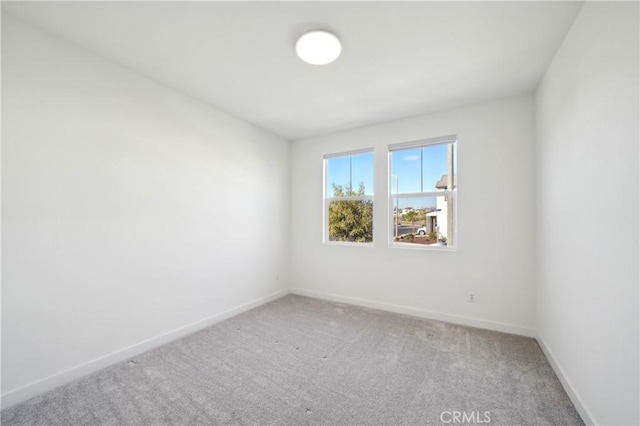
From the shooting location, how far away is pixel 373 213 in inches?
147

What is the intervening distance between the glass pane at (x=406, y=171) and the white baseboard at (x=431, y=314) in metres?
1.58

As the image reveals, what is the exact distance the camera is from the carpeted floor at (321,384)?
1673 millimetres

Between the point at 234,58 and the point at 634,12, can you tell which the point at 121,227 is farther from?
the point at 634,12

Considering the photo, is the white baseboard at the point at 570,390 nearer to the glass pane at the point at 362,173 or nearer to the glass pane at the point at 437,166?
the glass pane at the point at 437,166

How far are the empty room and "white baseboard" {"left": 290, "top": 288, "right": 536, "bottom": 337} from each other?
0.03 meters

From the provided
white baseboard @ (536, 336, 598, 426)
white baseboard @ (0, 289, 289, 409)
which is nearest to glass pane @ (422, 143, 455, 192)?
white baseboard @ (536, 336, 598, 426)

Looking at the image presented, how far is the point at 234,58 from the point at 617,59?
250 cm

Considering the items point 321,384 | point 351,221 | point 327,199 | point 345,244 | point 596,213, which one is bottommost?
point 321,384

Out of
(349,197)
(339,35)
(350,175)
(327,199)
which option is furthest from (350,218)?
(339,35)

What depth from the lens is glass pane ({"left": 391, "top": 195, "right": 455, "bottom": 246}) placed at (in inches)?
130

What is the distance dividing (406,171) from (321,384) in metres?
2.74

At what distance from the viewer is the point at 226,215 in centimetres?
337

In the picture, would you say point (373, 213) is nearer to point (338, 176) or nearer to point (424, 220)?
point (424, 220)

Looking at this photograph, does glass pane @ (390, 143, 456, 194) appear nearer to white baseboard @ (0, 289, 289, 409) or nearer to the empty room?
the empty room
